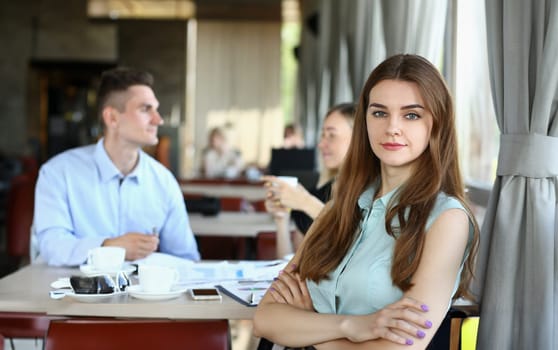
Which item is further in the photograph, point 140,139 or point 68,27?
point 68,27

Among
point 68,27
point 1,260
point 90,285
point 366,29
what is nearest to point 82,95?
point 68,27

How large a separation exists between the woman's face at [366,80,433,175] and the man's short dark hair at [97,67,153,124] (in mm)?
1793

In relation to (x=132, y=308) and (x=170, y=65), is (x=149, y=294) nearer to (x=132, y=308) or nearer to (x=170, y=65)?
(x=132, y=308)

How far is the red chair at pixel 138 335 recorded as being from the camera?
1758 millimetres

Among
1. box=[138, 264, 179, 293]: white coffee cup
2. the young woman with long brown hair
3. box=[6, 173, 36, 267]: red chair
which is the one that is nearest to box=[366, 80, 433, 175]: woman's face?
the young woman with long brown hair

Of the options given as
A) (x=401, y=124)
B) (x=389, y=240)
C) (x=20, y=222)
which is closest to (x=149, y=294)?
(x=389, y=240)

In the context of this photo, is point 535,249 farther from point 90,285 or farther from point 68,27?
point 68,27

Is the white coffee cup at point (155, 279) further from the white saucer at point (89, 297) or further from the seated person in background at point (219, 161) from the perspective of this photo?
the seated person in background at point (219, 161)

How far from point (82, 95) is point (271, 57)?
4295 millimetres

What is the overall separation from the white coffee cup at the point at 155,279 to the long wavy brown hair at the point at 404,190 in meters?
0.41

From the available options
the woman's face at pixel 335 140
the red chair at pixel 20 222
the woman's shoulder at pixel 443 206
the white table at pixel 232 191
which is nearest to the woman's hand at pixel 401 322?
the woman's shoulder at pixel 443 206

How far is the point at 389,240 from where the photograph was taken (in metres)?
1.92

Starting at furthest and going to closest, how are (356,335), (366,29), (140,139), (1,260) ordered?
(1,260) < (366,29) < (140,139) < (356,335)

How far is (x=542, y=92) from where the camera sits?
2053mm
